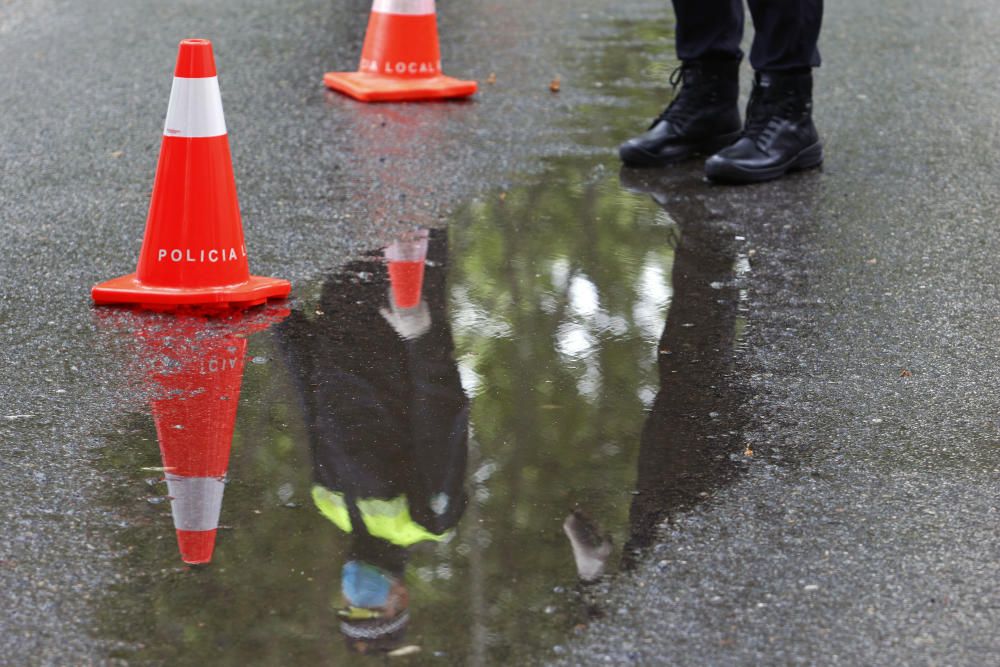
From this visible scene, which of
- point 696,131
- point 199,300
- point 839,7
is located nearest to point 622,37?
point 839,7

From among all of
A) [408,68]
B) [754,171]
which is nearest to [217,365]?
[754,171]

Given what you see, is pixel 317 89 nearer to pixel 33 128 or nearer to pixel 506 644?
pixel 33 128

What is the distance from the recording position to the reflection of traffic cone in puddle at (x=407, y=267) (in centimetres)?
411

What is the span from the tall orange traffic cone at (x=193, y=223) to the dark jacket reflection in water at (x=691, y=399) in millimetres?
1104

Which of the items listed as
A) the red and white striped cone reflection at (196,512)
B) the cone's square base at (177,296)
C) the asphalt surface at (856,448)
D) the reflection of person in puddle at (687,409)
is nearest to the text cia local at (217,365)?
the cone's square base at (177,296)

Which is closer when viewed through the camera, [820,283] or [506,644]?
[506,644]

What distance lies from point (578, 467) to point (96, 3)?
648 centimetres

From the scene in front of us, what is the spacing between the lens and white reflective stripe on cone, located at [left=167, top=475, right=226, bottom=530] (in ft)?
9.26

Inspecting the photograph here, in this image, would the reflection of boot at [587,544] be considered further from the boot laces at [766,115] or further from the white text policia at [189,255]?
the boot laces at [766,115]

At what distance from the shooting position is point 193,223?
3.98 m

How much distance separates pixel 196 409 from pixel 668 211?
6.92 ft

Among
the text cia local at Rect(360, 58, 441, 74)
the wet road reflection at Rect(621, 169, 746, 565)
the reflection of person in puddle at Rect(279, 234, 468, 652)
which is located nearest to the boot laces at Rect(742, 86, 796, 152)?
the wet road reflection at Rect(621, 169, 746, 565)

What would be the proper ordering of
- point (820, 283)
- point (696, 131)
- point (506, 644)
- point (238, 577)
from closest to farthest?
point (506, 644) → point (238, 577) → point (820, 283) → point (696, 131)

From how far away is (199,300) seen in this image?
3922mm
